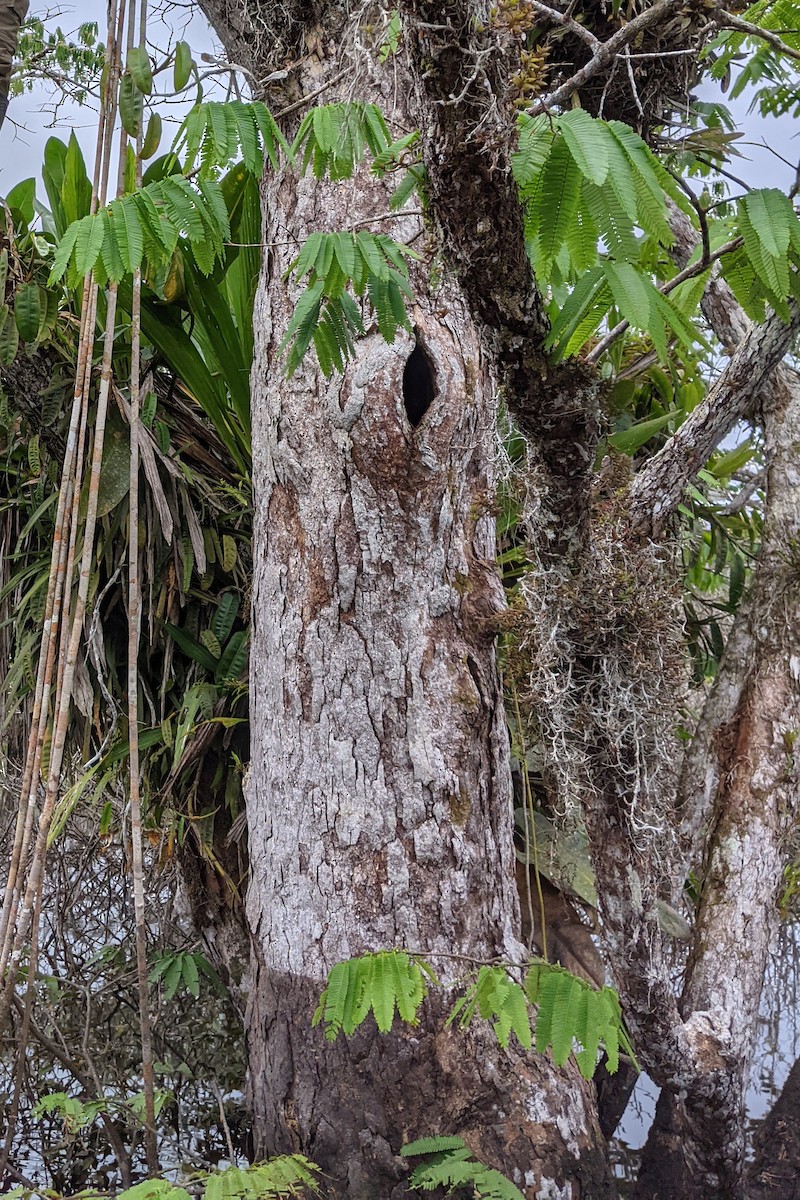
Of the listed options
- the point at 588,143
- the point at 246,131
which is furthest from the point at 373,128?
the point at 588,143

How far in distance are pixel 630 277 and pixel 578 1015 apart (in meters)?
0.92

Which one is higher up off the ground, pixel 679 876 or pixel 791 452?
pixel 791 452

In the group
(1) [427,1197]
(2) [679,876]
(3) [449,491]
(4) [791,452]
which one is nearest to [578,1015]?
(1) [427,1197]

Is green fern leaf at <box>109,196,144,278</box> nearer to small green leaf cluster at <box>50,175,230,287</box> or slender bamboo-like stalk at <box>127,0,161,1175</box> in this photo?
small green leaf cluster at <box>50,175,230,287</box>

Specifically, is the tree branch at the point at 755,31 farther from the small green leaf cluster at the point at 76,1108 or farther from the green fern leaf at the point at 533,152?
the small green leaf cluster at the point at 76,1108

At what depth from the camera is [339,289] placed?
3.89 ft

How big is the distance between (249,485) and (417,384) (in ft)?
2.55

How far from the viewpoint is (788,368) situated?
210cm

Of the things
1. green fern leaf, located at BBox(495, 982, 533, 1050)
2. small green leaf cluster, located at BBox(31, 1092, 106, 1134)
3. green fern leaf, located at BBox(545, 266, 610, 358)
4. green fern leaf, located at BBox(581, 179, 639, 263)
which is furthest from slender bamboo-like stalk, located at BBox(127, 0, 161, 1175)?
green fern leaf, located at BBox(581, 179, 639, 263)

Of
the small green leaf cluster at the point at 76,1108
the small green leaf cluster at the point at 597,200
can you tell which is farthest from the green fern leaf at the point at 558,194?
the small green leaf cluster at the point at 76,1108

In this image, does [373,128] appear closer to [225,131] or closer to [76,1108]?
[225,131]

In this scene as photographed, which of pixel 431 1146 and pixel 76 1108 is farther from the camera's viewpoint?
pixel 76 1108

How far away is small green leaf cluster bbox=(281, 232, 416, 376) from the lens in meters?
1.17

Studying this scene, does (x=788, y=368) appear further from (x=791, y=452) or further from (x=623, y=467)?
(x=623, y=467)
